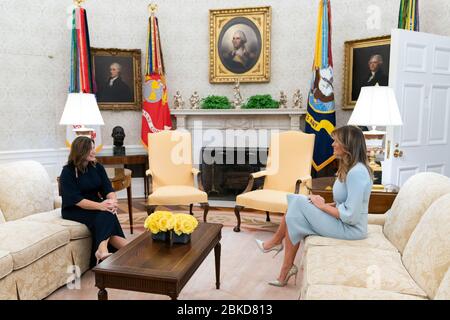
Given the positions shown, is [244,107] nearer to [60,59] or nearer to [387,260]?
[60,59]

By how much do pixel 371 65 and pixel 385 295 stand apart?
4.33 metres

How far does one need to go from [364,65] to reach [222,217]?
3043 millimetres

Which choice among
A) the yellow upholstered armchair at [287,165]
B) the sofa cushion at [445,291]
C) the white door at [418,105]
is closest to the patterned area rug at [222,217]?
the yellow upholstered armchair at [287,165]

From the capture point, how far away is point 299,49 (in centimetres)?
595

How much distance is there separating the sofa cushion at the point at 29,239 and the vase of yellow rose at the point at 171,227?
2.81 feet

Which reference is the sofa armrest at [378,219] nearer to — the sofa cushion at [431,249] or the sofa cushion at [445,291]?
the sofa cushion at [431,249]

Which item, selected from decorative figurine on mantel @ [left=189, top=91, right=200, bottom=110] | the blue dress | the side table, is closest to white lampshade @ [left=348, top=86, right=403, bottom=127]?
the side table

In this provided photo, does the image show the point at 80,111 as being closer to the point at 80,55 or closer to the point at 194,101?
the point at 80,55

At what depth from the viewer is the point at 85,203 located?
3193mm

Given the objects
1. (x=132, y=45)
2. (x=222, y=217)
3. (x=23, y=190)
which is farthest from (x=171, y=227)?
(x=132, y=45)

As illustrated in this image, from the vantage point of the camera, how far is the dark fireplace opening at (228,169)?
6.14 meters

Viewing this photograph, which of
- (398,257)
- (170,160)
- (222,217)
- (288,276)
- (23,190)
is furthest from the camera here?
(222,217)

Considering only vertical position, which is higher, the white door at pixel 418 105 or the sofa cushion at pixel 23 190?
the white door at pixel 418 105
